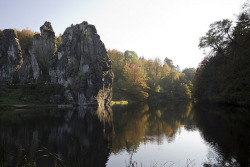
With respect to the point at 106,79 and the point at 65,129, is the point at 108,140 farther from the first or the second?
the point at 106,79

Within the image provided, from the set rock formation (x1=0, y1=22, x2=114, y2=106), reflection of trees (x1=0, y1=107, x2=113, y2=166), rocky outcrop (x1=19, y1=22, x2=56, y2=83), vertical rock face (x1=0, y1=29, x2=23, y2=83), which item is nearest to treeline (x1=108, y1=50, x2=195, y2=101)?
rock formation (x1=0, y1=22, x2=114, y2=106)

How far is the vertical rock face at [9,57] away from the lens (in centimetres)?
8595

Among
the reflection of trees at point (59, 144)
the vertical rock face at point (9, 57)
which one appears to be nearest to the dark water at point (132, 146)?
the reflection of trees at point (59, 144)

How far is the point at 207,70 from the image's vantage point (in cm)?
5106

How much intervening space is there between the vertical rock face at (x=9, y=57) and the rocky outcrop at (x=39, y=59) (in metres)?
5.52

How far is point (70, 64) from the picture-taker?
70.6 meters

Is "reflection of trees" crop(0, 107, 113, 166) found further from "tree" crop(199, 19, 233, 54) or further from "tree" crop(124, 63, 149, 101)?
"tree" crop(124, 63, 149, 101)

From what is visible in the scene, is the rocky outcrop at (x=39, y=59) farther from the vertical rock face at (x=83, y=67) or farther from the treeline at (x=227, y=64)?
the treeline at (x=227, y=64)

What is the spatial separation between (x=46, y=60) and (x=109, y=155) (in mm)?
78952

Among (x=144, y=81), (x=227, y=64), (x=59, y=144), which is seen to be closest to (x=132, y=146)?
(x=59, y=144)

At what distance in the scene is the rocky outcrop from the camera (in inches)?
3199

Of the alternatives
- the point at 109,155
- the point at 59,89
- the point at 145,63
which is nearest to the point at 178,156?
the point at 109,155

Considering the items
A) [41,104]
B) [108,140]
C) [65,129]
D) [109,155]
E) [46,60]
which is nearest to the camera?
[109,155]

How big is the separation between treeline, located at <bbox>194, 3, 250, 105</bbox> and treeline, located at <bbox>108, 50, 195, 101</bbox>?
31510 mm
